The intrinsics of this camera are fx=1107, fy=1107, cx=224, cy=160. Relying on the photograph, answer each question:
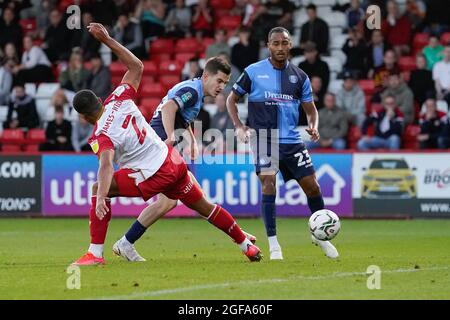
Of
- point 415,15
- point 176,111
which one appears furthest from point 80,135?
point 176,111

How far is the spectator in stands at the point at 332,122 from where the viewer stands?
67.5 ft

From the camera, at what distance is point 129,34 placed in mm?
23953

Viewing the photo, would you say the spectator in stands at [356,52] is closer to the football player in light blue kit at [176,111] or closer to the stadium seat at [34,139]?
the stadium seat at [34,139]

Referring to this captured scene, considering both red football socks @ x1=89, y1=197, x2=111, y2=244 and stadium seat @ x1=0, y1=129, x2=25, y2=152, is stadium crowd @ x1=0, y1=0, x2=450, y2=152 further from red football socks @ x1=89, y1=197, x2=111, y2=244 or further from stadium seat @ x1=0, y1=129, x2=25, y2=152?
red football socks @ x1=89, y1=197, x2=111, y2=244

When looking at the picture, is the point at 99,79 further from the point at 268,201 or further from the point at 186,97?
the point at 186,97

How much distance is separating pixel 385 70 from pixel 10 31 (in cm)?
838

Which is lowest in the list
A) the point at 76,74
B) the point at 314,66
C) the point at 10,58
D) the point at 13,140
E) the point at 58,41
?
the point at 13,140

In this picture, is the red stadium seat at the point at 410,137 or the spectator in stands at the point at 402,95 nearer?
the red stadium seat at the point at 410,137

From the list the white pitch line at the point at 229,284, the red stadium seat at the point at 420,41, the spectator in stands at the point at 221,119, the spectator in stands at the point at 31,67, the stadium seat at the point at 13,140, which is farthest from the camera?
the spectator in stands at the point at 31,67

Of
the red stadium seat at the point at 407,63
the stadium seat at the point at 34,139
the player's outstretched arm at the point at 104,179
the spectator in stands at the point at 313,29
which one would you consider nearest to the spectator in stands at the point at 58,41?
the stadium seat at the point at 34,139

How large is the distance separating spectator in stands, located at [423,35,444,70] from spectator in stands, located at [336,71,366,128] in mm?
1721

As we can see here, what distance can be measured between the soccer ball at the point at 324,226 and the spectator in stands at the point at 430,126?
8.84 meters
